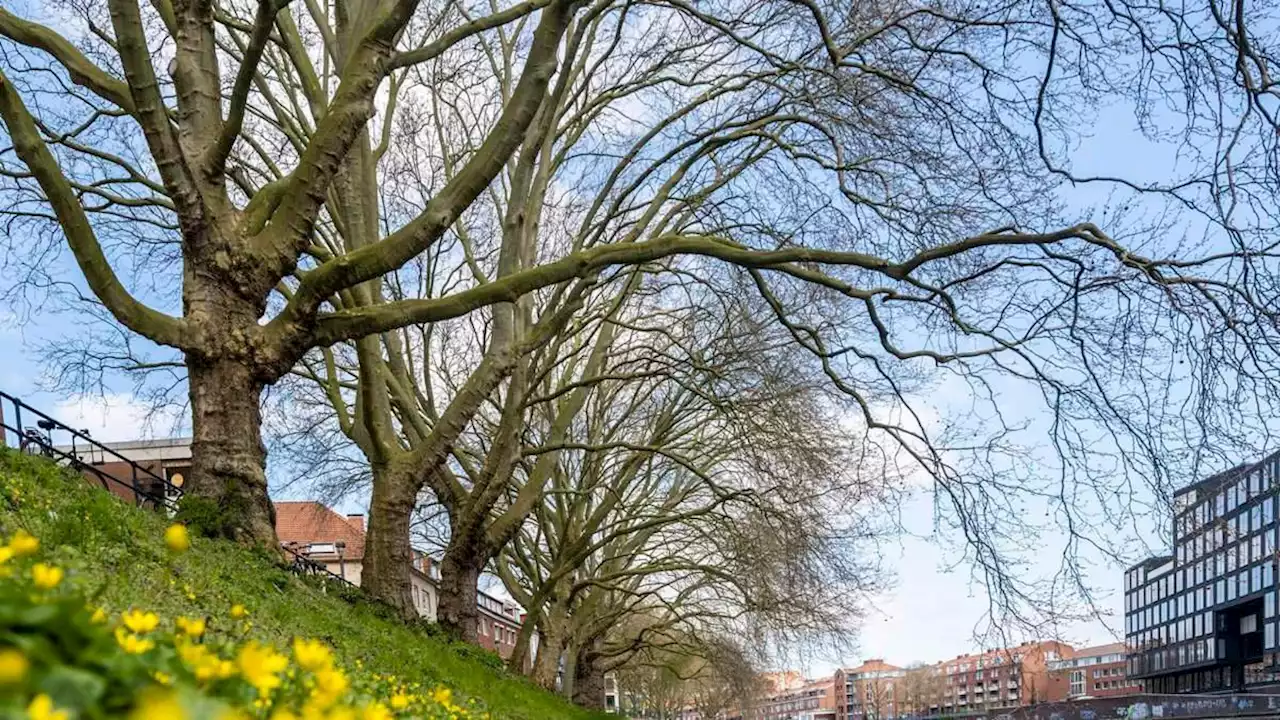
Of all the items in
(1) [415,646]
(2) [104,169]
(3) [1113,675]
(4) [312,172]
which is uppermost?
(2) [104,169]

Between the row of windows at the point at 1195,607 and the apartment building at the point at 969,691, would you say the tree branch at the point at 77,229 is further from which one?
the apartment building at the point at 969,691

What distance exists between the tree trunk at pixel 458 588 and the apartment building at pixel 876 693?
407ft

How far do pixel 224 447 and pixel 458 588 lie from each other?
624 cm

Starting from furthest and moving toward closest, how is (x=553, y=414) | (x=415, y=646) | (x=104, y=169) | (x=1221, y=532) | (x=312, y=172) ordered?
(x=553, y=414), (x=104, y=169), (x=415, y=646), (x=312, y=172), (x=1221, y=532)

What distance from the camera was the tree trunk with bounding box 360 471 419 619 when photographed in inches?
470

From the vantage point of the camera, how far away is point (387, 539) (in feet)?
39.4

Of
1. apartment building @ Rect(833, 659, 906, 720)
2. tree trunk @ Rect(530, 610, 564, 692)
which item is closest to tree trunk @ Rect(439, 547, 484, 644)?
tree trunk @ Rect(530, 610, 564, 692)

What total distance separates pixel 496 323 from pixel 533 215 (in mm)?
2520

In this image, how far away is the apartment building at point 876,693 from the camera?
15488cm

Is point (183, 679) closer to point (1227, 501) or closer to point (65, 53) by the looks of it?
point (1227, 501)

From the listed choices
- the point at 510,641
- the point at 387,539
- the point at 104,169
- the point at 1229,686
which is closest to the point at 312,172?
the point at 387,539

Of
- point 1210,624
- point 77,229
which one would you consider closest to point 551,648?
point 77,229

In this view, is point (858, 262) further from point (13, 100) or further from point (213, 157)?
point (13, 100)

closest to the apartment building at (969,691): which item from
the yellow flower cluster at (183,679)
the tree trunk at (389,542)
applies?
the tree trunk at (389,542)
